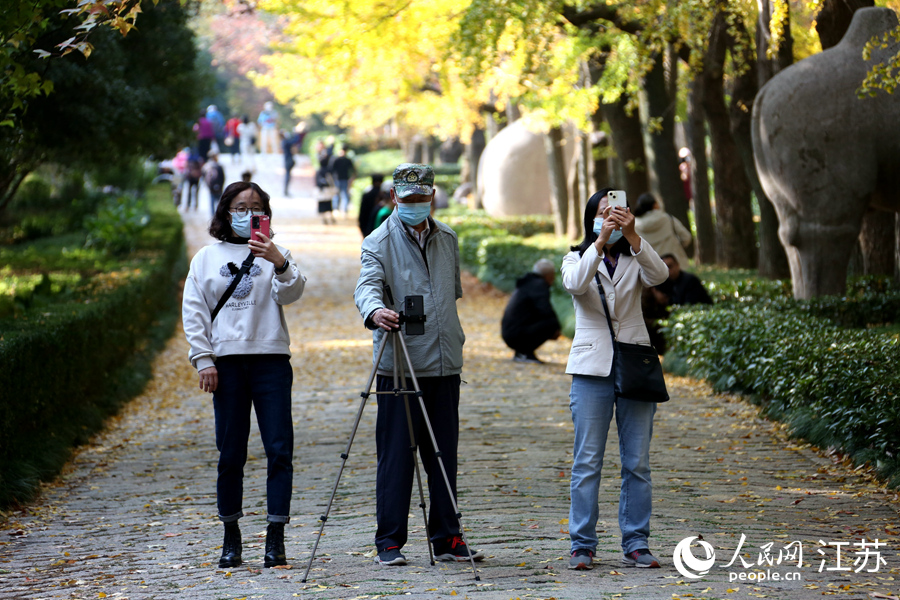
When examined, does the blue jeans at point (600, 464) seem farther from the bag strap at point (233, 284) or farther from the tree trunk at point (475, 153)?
the tree trunk at point (475, 153)

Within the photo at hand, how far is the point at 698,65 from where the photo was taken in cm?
1370

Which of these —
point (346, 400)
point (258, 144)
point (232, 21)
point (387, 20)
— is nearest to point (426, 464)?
point (346, 400)

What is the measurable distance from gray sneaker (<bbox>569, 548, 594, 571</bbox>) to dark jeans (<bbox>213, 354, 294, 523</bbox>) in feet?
4.91

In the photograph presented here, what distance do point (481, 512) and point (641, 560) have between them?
156 centimetres

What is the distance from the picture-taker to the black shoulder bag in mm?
5145

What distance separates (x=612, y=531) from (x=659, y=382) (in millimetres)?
1273

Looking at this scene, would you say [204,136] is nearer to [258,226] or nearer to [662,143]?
[662,143]

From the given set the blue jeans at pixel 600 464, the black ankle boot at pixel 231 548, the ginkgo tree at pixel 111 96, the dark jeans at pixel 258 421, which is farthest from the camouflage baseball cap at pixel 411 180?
the ginkgo tree at pixel 111 96

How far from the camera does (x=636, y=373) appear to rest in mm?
5160

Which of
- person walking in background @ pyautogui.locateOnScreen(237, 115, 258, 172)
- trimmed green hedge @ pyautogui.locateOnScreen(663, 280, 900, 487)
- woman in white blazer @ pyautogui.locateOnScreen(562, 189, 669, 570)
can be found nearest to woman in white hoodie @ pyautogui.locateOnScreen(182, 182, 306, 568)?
woman in white blazer @ pyautogui.locateOnScreen(562, 189, 669, 570)

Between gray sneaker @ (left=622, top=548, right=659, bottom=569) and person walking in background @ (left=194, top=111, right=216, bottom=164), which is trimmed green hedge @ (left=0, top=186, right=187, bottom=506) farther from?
person walking in background @ (left=194, top=111, right=216, bottom=164)

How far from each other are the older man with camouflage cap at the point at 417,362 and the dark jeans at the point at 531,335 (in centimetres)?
751

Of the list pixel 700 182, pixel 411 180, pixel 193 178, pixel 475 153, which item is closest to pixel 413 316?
pixel 411 180

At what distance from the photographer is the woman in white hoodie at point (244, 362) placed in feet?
17.8
